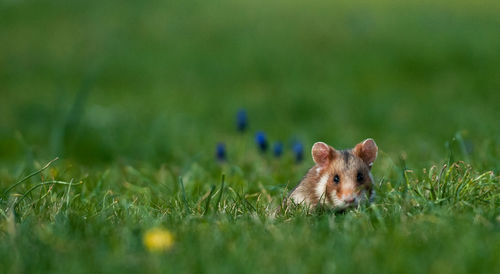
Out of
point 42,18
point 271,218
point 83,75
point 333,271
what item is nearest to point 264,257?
point 333,271

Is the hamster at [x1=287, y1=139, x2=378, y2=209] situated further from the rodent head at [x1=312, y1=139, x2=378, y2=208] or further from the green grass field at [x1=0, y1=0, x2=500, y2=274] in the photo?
the green grass field at [x1=0, y1=0, x2=500, y2=274]

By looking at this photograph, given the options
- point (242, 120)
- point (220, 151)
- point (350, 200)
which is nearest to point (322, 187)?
point (350, 200)

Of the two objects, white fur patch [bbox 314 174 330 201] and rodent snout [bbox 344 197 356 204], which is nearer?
rodent snout [bbox 344 197 356 204]

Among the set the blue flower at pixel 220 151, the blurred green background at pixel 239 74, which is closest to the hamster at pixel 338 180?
the blue flower at pixel 220 151

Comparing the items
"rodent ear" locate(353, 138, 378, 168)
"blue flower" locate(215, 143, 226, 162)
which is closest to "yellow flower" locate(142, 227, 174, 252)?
"rodent ear" locate(353, 138, 378, 168)

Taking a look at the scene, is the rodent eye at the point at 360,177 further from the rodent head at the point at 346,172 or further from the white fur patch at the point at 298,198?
the white fur patch at the point at 298,198

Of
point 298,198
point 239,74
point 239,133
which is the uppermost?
point 298,198

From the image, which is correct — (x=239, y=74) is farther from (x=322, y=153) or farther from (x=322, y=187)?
(x=322, y=187)
